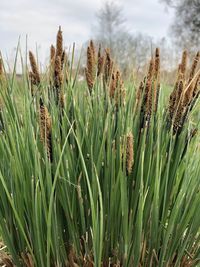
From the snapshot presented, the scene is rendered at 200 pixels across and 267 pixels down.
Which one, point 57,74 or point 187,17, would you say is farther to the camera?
point 187,17

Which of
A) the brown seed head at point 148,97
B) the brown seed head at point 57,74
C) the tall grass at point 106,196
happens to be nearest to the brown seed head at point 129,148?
the tall grass at point 106,196

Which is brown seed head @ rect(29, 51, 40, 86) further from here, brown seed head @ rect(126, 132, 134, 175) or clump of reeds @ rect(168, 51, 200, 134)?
brown seed head @ rect(126, 132, 134, 175)

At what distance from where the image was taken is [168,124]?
1.74 meters

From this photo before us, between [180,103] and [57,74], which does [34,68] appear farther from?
[180,103]

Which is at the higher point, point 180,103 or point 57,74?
point 57,74

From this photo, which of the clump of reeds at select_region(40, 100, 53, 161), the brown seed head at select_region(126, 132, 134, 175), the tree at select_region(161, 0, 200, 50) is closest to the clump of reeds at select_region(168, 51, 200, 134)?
the brown seed head at select_region(126, 132, 134, 175)

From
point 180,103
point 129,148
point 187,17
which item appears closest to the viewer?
point 129,148

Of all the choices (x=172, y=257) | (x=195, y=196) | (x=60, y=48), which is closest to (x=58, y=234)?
(x=172, y=257)

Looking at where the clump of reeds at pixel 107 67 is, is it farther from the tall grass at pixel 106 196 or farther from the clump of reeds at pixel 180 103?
the clump of reeds at pixel 180 103

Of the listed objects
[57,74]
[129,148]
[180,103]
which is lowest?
[129,148]

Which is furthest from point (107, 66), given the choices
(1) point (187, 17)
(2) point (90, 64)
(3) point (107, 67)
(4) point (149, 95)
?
(1) point (187, 17)

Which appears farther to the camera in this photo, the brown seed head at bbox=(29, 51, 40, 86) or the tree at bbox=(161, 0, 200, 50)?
the tree at bbox=(161, 0, 200, 50)

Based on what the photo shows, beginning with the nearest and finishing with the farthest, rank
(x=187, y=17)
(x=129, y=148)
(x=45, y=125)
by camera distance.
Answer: (x=129, y=148)
(x=45, y=125)
(x=187, y=17)

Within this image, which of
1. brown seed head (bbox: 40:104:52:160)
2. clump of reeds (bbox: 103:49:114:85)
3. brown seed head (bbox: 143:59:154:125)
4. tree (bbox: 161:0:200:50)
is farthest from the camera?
tree (bbox: 161:0:200:50)
